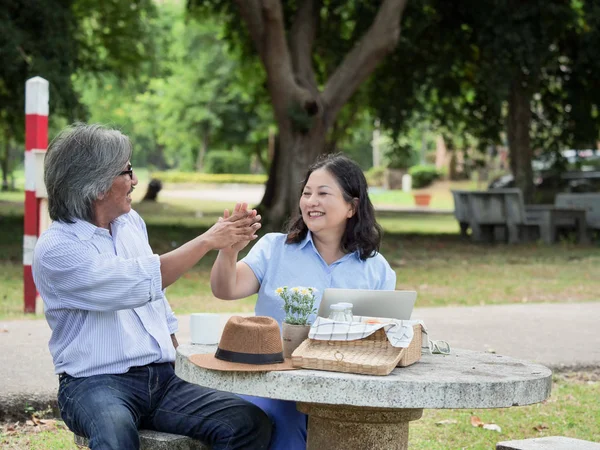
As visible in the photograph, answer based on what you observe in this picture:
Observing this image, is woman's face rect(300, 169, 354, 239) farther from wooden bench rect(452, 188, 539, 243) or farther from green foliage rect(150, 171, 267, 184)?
green foliage rect(150, 171, 267, 184)

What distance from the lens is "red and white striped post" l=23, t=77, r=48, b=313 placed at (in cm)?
913

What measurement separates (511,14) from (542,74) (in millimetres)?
3117

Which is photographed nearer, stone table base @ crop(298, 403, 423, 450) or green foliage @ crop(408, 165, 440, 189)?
stone table base @ crop(298, 403, 423, 450)

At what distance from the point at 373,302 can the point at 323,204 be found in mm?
865

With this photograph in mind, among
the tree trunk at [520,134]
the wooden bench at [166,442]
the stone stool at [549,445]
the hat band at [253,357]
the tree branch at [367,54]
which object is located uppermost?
the tree branch at [367,54]

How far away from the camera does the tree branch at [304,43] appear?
18625 millimetres

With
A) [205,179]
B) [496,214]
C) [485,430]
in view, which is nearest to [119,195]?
[485,430]

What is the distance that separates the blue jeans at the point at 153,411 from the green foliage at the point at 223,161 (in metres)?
66.1

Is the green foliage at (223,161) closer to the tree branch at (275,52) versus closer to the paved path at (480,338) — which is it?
the tree branch at (275,52)

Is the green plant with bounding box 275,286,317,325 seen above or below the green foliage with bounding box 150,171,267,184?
above

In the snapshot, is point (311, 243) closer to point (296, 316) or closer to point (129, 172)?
point (296, 316)

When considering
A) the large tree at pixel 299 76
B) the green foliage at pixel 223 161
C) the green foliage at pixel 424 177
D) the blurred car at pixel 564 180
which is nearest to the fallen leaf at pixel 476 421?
the large tree at pixel 299 76

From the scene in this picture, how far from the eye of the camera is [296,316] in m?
3.85

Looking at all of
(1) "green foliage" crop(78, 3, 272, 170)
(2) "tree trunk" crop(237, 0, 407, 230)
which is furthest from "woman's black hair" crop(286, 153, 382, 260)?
(1) "green foliage" crop(78, 3, 272, 170)
